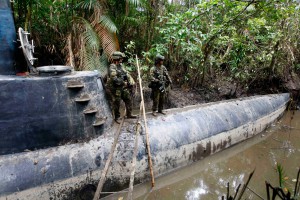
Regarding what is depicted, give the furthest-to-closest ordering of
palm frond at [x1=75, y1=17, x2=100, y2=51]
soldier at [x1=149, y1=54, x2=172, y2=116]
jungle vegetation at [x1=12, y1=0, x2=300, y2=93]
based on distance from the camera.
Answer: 1. jungle vegetation at [x1=12, y1=0, x2=300, y2=93]
2. palm frond at [x1=75, y1=17, x2=100, y2=51]
3. soldier at [x1=149, y1=54, x2=172, y2=116]

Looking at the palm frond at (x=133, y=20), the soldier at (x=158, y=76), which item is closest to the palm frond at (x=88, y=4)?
the palm frond at (x=133, y=20)

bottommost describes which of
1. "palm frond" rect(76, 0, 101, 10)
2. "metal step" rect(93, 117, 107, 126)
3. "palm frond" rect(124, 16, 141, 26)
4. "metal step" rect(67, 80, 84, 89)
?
"metal step" rect(93, 117, 107, 126)

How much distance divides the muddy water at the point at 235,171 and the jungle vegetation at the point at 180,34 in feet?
14.3

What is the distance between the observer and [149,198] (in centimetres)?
572

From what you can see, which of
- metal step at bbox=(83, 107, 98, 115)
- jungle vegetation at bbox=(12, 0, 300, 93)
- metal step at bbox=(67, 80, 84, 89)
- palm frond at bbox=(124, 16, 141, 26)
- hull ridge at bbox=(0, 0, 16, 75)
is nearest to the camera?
hull ridge at bbox=(0, 0, 16, 75)

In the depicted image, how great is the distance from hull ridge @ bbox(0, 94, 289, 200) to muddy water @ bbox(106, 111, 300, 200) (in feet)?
0.87

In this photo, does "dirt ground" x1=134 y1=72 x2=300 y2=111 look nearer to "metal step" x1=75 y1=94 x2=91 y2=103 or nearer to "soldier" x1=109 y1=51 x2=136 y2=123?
"soldier" x1=109 y1=51 x2=136 y2=123

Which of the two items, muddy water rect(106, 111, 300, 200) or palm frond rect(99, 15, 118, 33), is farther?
palm frond rect(99, 15, 118, 33)

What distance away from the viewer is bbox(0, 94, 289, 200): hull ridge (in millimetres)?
4578

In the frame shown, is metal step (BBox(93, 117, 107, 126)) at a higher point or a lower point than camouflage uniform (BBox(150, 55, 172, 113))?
lower

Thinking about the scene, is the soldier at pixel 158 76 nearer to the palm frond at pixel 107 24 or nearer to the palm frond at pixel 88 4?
the palm frond at pixel 107 24

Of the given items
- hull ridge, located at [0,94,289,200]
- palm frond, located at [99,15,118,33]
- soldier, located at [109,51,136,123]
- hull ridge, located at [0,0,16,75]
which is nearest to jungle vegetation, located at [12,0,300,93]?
→ palm frond, located at [99,15,118,33]

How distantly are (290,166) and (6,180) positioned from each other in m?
6.92

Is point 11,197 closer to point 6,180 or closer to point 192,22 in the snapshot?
point 6,180
